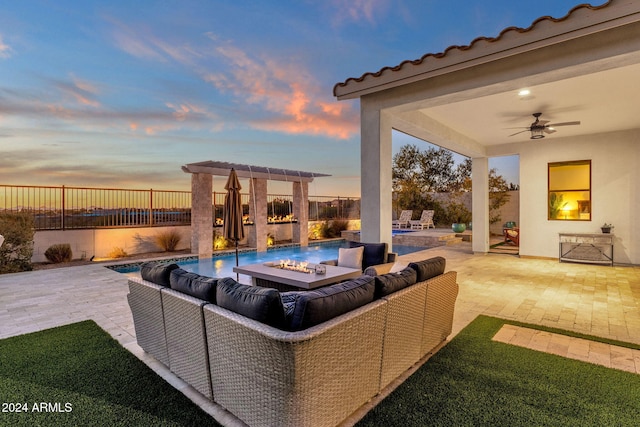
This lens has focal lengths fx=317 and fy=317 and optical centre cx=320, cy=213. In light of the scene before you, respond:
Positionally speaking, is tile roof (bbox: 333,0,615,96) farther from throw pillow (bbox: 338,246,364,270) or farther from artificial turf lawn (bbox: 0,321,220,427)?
artificial turf lawn (bbox: 0,321,220,427)

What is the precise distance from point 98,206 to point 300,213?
700cm

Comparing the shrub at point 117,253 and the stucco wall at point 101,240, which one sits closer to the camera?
the stucco wall at point 101,240

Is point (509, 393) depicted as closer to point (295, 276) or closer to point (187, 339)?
point (187, 339)

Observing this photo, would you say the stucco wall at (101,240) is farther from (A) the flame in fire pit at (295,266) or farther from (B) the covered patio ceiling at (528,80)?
(B) the covered patio ceiling at (528,80)

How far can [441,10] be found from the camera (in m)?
8.88

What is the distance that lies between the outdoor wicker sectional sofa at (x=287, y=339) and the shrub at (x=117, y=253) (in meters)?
7.77

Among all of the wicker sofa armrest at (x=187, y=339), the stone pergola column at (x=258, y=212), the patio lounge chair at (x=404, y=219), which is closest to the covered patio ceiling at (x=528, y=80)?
the wicker sofa armrest at (x=187, y=339)

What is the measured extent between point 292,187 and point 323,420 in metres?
12.0

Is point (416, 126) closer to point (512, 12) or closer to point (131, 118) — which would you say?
point (512, 12)

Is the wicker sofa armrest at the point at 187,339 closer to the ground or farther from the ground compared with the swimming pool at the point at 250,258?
farther from the ground

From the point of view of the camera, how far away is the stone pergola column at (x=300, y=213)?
1339 cm

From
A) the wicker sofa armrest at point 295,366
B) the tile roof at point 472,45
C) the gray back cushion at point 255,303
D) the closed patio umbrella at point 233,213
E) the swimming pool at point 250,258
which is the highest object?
the tile roof at point 472,45

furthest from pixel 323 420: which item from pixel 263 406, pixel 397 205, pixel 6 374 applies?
pixel 397 205

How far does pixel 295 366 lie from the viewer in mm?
1695
